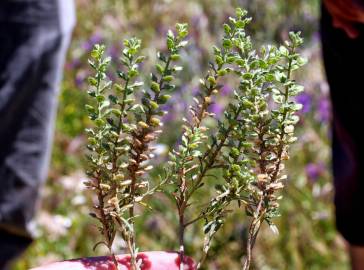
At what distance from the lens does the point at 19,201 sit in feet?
7.90

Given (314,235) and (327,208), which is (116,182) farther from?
(327,208)

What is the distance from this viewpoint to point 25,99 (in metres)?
2.30

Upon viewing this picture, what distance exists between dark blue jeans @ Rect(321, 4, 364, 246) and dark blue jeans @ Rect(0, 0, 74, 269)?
0.74m

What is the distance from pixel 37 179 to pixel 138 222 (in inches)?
20.7

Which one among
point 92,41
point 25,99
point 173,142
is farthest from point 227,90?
point 25,99

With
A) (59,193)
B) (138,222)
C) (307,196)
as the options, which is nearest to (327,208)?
(307,196)

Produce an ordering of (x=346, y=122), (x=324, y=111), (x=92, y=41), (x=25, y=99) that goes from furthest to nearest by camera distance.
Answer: (x=92, y=41) < (x=324, y=111) < (x=25, y=99) < (x=346, y=122)

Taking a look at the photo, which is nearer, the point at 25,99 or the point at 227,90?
the point at 25,99

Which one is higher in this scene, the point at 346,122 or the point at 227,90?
the point at 227,90

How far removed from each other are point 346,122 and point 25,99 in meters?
0.88

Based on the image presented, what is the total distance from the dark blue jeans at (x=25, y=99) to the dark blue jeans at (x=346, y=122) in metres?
0.74

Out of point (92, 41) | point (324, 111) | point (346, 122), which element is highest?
point (92, 41)

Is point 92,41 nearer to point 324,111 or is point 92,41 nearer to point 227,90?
point 227,90

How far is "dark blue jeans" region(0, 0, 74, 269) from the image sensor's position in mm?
2225
